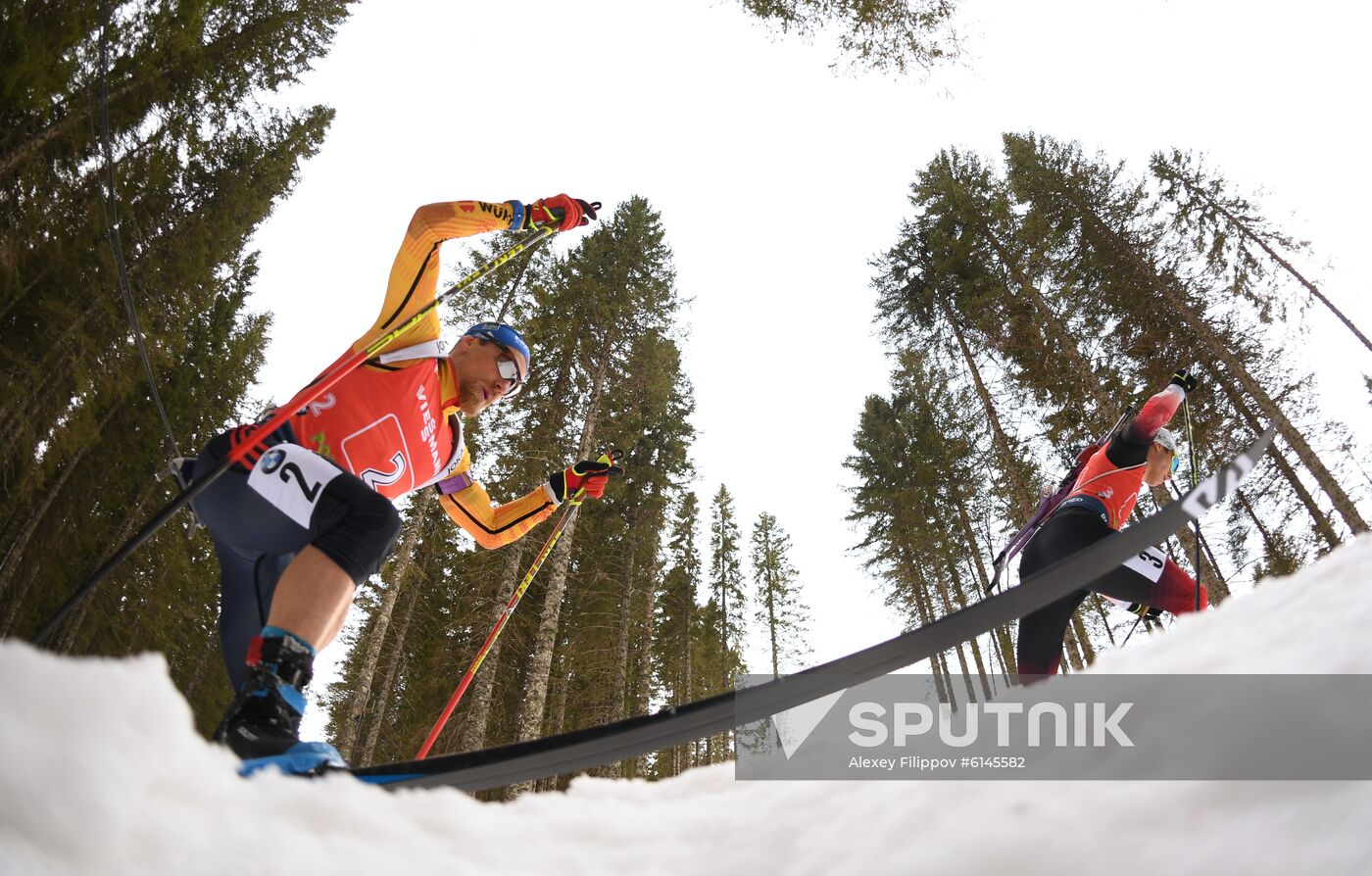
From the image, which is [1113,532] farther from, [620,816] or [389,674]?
[389,674]

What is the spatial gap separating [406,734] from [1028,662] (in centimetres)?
1900

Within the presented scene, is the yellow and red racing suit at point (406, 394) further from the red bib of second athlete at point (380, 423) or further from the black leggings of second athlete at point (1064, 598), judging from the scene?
the black leggings of second athlete at point (1064, 598)

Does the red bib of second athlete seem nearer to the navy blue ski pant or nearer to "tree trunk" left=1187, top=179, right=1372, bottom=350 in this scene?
the navy blue ski pant

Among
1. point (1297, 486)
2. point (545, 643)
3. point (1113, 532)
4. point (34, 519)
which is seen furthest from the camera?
point (34, 519)

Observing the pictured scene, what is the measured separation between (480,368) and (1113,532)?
3.64m

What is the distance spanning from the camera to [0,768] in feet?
2.20

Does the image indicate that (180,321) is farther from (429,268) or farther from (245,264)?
(429,268)

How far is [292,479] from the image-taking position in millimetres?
1939

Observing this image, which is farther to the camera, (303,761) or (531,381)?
(531,381)

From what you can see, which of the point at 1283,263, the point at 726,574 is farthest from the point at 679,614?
the point at 1283,263

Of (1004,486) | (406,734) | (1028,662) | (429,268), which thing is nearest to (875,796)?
(429,268)

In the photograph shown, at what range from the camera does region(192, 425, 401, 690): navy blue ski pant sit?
1.85m

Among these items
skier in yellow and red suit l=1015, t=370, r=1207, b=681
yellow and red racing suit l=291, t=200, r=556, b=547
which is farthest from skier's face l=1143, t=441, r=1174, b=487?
yellow and red racing suit l=291, t=200, r=556, b=547

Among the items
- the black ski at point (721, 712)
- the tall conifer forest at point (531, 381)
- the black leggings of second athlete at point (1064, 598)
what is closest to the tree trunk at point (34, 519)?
the tall conifer forest at point (531, 381)
